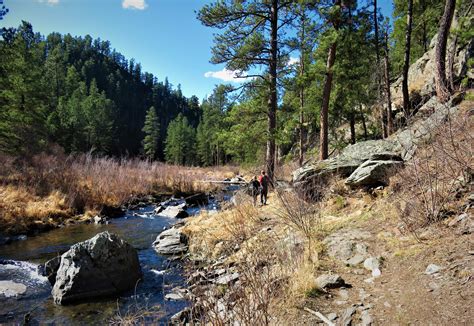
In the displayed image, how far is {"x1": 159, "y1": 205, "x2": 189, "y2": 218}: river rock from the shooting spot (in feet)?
44.7

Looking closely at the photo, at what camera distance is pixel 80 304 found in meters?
5.59

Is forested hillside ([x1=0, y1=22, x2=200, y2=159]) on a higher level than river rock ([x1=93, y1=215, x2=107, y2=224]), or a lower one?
higher

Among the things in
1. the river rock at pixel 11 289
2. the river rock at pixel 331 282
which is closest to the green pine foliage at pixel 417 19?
the river rock at pixel 331 282

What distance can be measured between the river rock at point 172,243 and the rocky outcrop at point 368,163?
3.87 meters

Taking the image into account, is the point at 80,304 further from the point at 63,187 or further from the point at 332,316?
the point at 63,187

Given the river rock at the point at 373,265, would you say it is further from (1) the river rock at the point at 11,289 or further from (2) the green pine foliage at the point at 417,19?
(2) the green pine foliage at the point at 417,19

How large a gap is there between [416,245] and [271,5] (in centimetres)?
1226

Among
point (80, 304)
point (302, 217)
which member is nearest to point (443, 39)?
point (302, 217)

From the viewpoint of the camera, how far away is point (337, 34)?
1058 centimetres

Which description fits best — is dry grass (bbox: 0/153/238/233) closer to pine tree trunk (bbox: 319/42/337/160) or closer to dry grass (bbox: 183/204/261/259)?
dry grass (bbox: 183/204/261/259)

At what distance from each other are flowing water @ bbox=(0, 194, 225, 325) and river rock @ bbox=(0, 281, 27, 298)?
73 mm

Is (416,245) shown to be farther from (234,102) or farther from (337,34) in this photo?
(234,102)

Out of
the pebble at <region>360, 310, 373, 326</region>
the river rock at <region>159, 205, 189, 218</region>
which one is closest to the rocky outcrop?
the pebble at <region>360, 310, 373, 326</region>

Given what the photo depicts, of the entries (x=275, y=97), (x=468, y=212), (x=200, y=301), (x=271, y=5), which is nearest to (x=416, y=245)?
(x=468, y=212)
